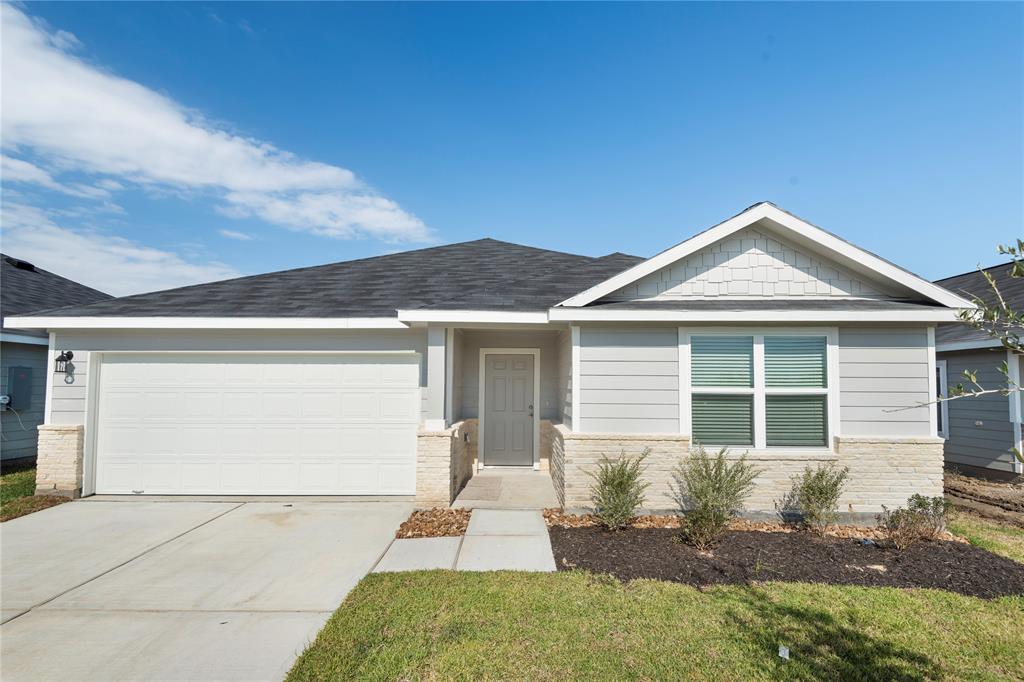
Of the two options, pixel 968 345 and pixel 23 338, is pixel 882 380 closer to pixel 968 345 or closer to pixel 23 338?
pixel 968 345

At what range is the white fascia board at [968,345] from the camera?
27.6ft

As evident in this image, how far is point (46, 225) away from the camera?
45.4 feet

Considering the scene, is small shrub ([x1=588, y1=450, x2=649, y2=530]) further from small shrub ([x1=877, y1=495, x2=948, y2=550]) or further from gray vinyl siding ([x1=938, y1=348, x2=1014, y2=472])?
gray vinyl siding ([x1=938, y1=348, x2=1014, y2=472])

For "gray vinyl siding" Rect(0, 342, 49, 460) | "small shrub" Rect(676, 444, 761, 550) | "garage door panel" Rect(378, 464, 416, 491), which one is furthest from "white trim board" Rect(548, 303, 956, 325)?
"gray vinyl siding" Rect(0, 342, 49, 460)

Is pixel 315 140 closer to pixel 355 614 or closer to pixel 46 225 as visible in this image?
pixel 46 225

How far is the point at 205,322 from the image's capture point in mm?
7219

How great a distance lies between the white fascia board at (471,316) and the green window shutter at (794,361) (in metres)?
3.21

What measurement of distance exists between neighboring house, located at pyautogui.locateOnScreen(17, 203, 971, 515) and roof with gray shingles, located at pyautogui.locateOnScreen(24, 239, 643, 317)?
0.26 feet

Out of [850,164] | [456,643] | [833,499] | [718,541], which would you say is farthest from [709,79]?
[456,643]

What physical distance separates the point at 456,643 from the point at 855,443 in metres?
5.85

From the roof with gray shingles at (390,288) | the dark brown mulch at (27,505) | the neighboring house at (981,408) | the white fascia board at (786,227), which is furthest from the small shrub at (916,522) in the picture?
the dark brown mulch at (27,505)

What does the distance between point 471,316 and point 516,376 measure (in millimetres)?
2851

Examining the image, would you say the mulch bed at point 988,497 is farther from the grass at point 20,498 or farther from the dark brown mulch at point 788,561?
the grass at point 20,498

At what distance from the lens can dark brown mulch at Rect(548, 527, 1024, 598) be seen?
444cm
